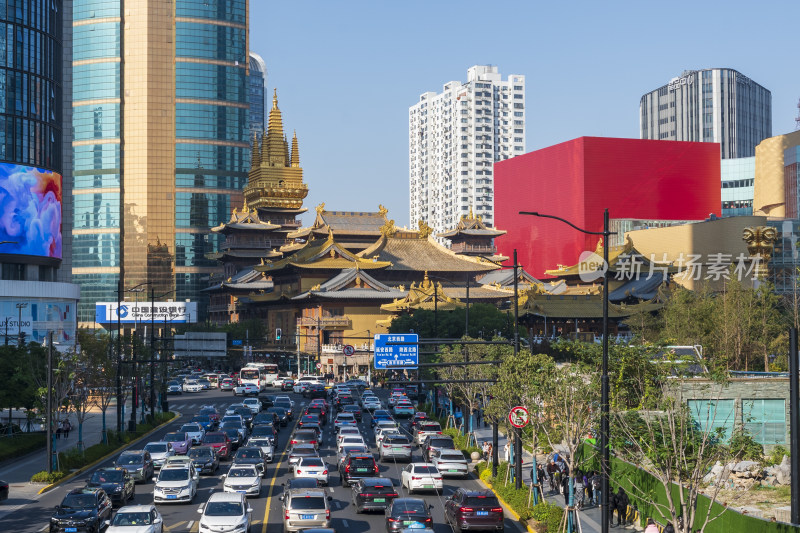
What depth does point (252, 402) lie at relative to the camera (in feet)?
261

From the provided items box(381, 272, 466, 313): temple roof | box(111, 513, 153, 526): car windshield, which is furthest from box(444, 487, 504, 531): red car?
box(381, 272, 466, 313): temple roof

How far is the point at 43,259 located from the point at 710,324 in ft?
204

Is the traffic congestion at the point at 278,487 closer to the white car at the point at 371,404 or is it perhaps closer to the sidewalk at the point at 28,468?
the sidewalk at the point at 28,468

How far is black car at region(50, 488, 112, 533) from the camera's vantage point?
106 ft

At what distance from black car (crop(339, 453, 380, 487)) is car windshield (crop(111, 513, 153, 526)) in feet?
42.2

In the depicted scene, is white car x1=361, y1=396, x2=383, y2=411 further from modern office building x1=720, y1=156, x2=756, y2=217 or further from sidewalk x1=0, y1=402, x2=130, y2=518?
modern office building x1=720, y1=156, x2=756, y2=217

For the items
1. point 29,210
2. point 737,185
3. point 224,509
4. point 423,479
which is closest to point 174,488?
point 224,509

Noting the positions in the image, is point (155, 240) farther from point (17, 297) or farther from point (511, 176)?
point (17, 297)

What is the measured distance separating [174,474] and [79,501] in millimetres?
6298

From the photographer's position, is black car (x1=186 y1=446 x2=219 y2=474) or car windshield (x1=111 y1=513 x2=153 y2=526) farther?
black car (x1=186 y1=446 x2=219 y2=474)

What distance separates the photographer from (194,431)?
5756cm

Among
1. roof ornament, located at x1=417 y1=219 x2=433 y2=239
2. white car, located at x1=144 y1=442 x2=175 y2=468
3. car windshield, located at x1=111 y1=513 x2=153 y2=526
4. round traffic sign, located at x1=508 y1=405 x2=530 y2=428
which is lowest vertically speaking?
white car, located at x1=144 y1=442 x2=175 y2=468

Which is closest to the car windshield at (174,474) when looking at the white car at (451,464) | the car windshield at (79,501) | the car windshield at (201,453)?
the car windshield at (79,501)

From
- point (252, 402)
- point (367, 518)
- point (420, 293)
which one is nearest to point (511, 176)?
point (420, 293)
